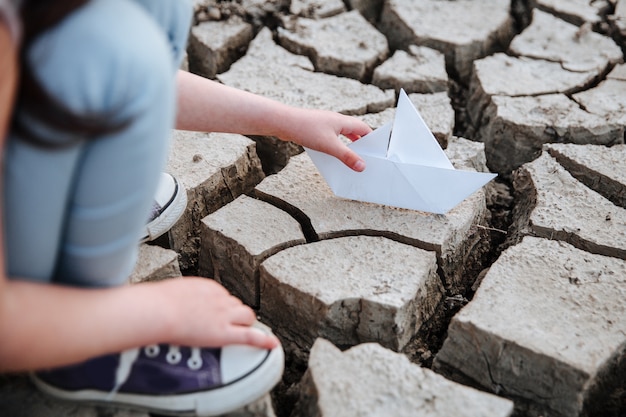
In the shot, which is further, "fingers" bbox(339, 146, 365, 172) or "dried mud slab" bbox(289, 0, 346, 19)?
"dried mud slab" bbox(289, 0, 346, 19)

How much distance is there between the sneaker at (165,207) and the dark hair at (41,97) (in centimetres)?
67

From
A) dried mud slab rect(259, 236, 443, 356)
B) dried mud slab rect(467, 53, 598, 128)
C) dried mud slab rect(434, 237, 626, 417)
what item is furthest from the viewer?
dried mud slab rect(467, 53, 598, 128)

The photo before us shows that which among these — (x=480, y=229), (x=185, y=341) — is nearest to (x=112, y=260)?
(x=185, y=341)

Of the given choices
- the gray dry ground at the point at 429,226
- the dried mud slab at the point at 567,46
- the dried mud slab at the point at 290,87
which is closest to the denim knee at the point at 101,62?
the gray dry ground at the point at 429,226

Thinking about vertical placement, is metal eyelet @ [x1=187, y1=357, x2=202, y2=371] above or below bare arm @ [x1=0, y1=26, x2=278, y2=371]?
below

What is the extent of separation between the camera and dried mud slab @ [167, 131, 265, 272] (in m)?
1.71

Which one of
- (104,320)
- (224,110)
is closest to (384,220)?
(224,110)

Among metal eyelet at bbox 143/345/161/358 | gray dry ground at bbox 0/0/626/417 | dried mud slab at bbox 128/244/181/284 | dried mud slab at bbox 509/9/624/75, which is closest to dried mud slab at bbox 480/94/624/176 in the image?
gray dry ground at bbox 0/0/626/417

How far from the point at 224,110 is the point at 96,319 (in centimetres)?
63

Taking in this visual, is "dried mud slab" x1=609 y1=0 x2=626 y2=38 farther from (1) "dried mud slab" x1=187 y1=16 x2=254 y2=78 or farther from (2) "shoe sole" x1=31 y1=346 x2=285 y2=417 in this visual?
(2) "shoe sole" x1=31 y1=346 x2=285 y2=417

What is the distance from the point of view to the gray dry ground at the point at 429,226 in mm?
1303

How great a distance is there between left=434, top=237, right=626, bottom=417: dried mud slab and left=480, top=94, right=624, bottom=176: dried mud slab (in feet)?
1.85

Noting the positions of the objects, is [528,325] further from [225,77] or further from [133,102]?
[225,77]

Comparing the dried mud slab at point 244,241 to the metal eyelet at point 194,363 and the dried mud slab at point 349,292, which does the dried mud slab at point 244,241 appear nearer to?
the dried mud slab at point 349,292
